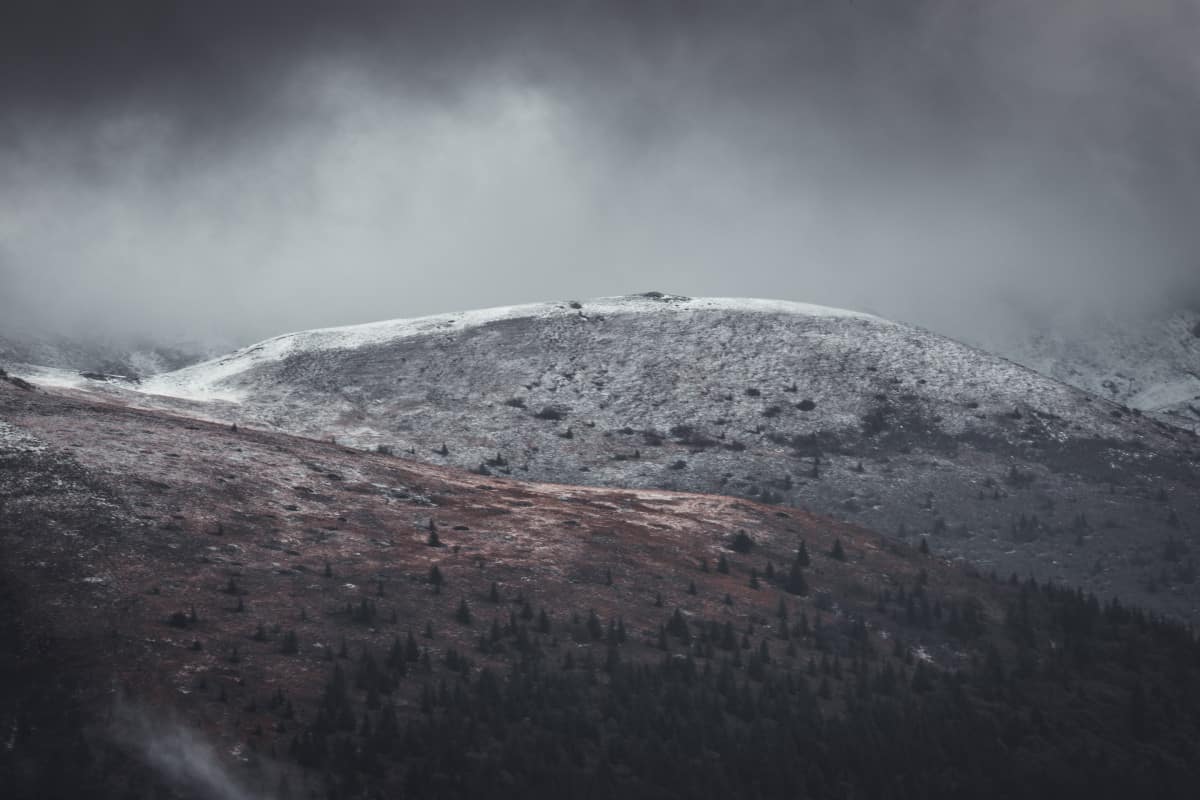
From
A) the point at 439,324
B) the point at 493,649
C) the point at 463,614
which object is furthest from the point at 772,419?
the point at 493,649

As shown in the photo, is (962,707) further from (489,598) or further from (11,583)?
(11,583)

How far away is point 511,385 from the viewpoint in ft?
495

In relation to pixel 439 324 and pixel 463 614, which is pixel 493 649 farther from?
pixel 439 324

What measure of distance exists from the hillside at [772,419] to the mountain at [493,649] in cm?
2066

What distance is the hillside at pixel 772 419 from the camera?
113875 millimetres

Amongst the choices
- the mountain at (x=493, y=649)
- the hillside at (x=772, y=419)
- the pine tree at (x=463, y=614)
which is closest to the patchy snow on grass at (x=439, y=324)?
the hillside at (x=772, y=419)

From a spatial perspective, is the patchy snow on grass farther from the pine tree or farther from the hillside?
the pine tree

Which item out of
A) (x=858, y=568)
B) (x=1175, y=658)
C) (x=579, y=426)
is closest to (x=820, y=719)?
(x=858, y=568)

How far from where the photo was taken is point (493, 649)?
64.4m

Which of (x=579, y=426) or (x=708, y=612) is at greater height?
(x=579, y=426)

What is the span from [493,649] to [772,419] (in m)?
80.0

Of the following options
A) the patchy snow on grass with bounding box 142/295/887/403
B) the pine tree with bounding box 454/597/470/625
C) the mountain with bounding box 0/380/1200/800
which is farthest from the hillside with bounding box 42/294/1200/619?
the pine tree with bounding box 454/597/470/625

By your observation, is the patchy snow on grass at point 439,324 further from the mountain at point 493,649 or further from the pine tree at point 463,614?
the pine tree at point 463,614

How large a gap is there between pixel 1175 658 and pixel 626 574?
3826cm
